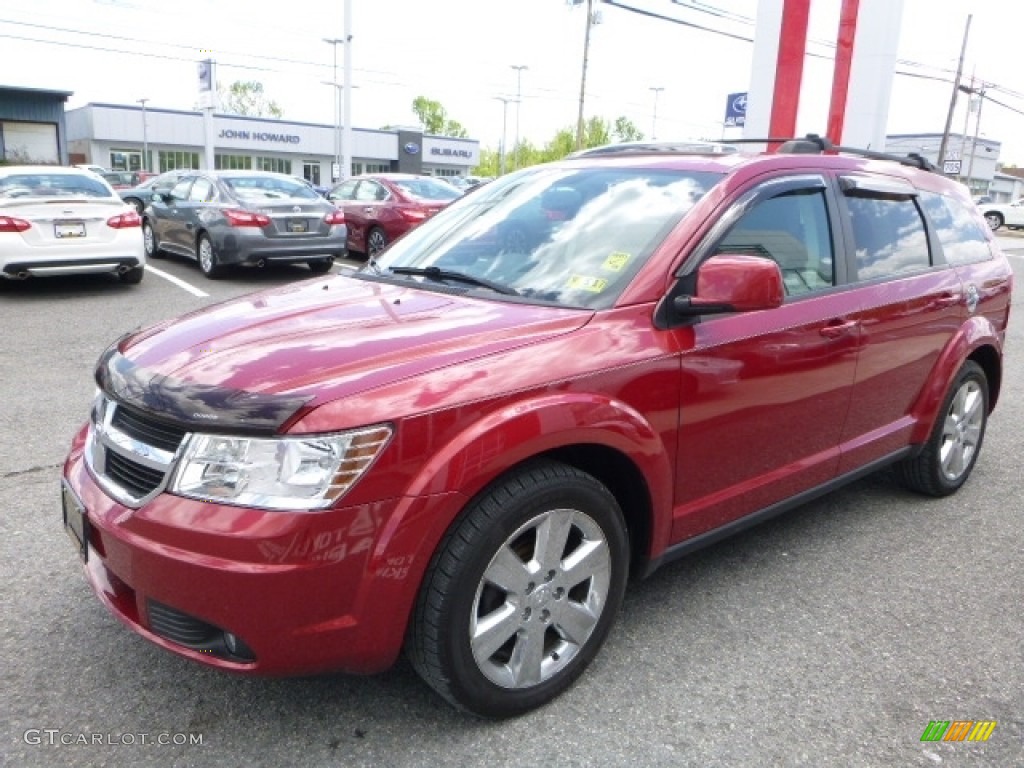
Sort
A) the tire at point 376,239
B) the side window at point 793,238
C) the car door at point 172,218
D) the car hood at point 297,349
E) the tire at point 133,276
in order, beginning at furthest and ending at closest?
the tire at point 376,239 < the car door at point 172,218 < the tire at point 133,276 < the side window at point 793,238 < the car hood at point 297,349

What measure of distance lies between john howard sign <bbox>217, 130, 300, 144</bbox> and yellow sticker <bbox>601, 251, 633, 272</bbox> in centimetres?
6842

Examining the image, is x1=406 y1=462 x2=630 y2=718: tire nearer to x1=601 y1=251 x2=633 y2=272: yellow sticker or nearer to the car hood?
A: the car hood

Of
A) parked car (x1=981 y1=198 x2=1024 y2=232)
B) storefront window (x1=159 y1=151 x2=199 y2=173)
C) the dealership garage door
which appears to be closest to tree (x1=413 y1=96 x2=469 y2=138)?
storefront window (x1=159 y1=151 x2=199 y2=173)

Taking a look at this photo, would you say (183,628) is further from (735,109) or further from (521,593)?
(735,109)

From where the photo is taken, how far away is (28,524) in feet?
12.2

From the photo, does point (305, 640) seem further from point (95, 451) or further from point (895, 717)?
point (895, 717)

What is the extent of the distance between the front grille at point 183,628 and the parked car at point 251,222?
917 cm

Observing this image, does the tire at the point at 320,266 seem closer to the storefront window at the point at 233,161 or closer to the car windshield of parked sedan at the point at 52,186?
the car windshield of parked sedan at the point at 52,186

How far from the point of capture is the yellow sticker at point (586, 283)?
111 inches

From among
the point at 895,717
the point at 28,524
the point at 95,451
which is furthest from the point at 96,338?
the point at 895,717

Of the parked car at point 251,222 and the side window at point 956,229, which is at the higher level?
the side window at point 956,229

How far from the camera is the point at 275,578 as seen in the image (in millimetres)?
2057

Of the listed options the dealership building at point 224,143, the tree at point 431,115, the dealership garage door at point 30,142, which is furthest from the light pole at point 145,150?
the tree at point 431,115

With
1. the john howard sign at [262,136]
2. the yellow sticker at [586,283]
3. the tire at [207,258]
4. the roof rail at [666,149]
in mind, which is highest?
the john howard sign at [262,136]
